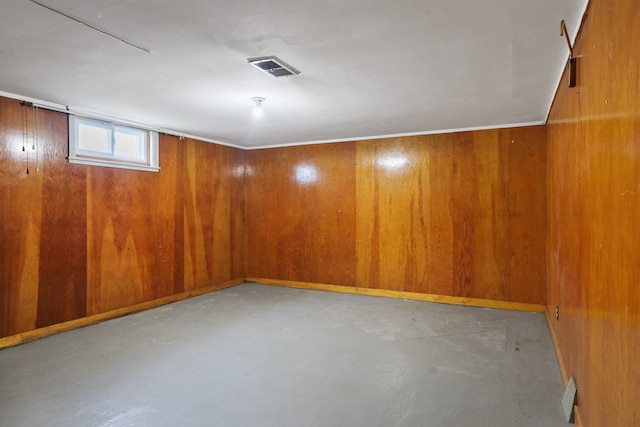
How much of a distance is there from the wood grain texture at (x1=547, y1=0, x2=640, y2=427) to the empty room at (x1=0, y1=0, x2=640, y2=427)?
2 cm

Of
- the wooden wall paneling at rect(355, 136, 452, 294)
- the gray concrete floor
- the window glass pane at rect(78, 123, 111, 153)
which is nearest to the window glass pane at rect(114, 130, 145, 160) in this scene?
the window glass pane at rect(78, 123, 111, 153)

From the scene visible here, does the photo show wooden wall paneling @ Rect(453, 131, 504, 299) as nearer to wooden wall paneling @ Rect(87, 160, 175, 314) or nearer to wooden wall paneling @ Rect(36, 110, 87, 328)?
wooden wall paneling @ Rect(87, 160, 175, 314)

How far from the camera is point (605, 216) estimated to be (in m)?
1.65

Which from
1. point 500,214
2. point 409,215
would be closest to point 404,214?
point 409,215

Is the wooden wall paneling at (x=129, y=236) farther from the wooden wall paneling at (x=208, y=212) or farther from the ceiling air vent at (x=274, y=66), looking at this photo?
the ceiling air vent at (x=274, y=66)

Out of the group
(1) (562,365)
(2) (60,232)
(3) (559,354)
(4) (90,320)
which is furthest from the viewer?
(4) (90,320)

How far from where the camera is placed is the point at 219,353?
3529 mm

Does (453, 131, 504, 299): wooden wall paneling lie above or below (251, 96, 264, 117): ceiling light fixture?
below

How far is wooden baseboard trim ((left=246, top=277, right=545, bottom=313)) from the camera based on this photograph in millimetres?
4982

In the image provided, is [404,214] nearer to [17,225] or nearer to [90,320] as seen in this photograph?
[90,320]

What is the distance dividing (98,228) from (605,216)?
4923 mm

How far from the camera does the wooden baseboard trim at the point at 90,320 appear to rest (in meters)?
3.79

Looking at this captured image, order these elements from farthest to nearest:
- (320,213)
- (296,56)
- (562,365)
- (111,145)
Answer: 1. (320,213)
2. (111,145)
3. (562,365)
4. (296,56)

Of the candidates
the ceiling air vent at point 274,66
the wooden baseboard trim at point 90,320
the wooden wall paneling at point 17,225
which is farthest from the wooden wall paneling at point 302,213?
the wooden wall paneling at point 17,225
